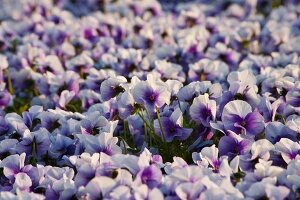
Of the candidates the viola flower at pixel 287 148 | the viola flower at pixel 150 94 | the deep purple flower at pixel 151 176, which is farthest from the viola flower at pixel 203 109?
the deep purple flower at pixel 151 176

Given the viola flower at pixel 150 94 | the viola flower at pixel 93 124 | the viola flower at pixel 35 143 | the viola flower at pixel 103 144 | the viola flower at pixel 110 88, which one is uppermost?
the viola flower at pixel 150 94

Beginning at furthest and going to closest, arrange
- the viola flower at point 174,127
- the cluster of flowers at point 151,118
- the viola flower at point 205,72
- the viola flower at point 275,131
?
1. the viola flower at point 205,72
2. the viola flower at point 174,127
3. the viola flower at point 275,131
4. the cluster of flowers at point 151,118

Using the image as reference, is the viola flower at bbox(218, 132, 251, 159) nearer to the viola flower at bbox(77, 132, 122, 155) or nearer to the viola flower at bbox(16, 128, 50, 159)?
the viola flower at bbox(77, 132, 122, 155)

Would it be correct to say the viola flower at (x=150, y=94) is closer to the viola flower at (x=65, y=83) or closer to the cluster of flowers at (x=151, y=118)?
the cluster of flowers at (x=151, y=118)

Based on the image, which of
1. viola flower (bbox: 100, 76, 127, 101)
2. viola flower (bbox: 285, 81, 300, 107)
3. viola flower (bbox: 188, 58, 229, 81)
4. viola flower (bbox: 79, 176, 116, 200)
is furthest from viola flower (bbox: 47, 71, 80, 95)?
viola flower (bbox: 79, 176, 116, 200)

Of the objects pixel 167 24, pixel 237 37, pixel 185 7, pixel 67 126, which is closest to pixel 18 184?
pixel 67 126

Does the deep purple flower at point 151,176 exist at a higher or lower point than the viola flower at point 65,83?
higher

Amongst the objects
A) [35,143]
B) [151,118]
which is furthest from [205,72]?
→ [35,143]
